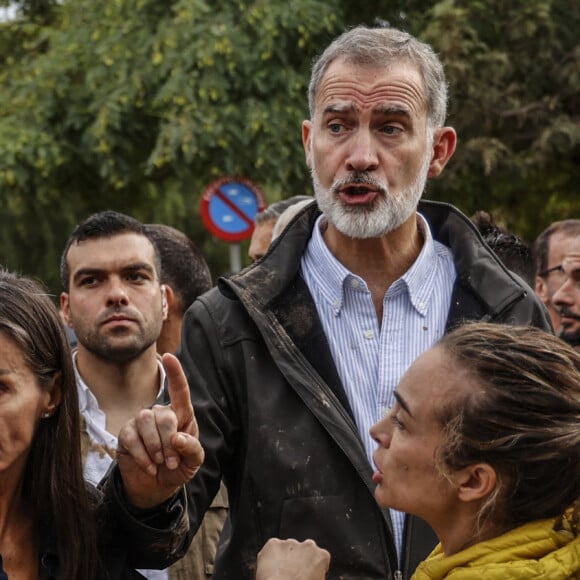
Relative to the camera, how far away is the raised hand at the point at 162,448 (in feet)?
10.0

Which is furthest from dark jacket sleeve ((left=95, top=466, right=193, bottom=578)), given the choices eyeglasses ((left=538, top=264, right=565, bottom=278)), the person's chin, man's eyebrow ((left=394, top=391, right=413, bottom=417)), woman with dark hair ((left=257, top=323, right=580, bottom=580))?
eyeglasses ((left=538, top=264, right=565, bottom=278))

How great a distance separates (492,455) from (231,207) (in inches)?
348

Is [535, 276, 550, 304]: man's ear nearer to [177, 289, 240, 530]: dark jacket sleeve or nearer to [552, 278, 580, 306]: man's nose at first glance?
[552, 278, 580, 306]: man's nose

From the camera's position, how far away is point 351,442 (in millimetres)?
3584

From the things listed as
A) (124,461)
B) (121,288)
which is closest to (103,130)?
(121,288)

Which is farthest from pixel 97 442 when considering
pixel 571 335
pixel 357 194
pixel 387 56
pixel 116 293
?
pixel 571 335

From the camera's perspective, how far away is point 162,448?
3066 mm

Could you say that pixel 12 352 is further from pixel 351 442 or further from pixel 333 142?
pixel 333 142

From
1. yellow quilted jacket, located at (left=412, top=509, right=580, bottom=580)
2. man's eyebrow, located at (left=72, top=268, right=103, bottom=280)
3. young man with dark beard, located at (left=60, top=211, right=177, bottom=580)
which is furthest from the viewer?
man's eyebrow, located at (left=72, top=268, right=103, bottom=280)

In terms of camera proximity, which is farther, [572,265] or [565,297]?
[572,265]

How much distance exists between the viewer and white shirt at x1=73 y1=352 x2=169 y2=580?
186 inches

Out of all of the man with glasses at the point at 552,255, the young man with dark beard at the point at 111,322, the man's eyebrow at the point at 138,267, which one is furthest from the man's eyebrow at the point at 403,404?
the man with glasses at the point at 552,255

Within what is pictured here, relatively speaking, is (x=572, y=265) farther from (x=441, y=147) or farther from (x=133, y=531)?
(x=133, y=531)

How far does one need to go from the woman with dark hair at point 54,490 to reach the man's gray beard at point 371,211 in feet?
3.13
